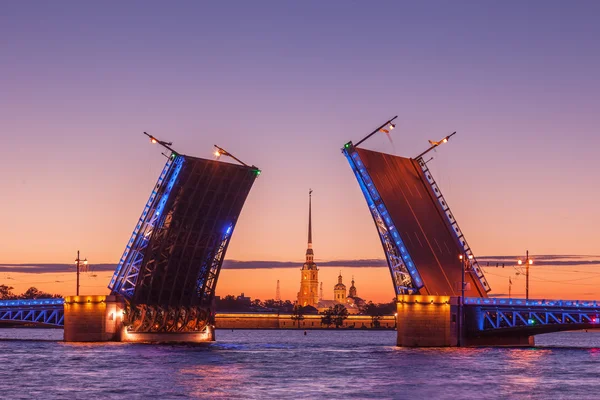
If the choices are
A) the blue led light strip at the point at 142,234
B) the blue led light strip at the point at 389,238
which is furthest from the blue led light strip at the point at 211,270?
the blue led light strip at the point at 389,238

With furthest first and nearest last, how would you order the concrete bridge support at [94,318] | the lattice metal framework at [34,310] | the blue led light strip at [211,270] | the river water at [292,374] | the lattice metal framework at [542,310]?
1. the lattice metal framework at [34,310]
2. the blue led light strip at [211,270]
3. the concrete bridge support at [94,318]
4. the lattice metal framework at [542,310]
5. the river water at [292,374]

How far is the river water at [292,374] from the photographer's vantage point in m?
39.0

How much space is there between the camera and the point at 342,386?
139 feet

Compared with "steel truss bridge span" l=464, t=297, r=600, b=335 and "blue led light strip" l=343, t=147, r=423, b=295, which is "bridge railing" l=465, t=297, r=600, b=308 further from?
"blue led light strip" l=343, t=147, r=423, b=295

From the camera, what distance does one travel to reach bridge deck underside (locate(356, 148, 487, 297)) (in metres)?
67.9

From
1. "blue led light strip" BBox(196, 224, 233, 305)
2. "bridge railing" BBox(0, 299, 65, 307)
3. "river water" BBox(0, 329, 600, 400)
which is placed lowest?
"river water" BBox(0, 329, 600, 400)

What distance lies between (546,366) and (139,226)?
2558 cm

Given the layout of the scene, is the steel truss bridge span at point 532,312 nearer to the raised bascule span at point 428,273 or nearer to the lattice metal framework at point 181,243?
the raised bascule span at point 428,273

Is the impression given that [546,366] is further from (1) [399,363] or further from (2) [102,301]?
(2) [102,301]

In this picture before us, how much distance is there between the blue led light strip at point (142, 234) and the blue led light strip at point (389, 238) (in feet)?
36.2

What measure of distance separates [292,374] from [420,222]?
23.5 metres

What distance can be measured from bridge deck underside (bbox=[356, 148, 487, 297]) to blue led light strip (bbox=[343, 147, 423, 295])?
1.11ft

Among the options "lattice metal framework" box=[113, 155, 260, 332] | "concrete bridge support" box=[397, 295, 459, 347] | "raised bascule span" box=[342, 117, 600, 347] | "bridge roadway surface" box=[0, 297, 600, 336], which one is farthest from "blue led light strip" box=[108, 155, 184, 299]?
"bridge roadway surface" box=[0, 297, 600, 336]

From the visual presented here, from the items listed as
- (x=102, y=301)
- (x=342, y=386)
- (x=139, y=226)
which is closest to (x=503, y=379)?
(x=342, y=386)
